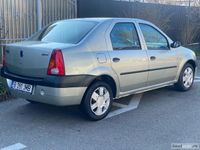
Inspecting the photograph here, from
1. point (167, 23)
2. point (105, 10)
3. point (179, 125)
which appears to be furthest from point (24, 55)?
point (167, 23)

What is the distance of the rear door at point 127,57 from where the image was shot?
5.39 meters

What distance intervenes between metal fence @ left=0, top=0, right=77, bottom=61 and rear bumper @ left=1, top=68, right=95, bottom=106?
13.9ft

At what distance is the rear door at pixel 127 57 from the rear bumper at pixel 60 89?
26.7 inches

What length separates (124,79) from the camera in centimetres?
551

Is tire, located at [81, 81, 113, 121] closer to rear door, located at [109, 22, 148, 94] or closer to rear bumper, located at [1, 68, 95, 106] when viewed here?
rear bumper, located at [1, 68, 95, 106]

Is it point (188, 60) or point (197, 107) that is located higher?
point (188, 60)

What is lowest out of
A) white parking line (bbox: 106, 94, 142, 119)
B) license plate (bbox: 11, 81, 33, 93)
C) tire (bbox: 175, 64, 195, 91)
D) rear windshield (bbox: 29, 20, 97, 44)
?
white parking line (bbox: 106, 94, 142, 119)

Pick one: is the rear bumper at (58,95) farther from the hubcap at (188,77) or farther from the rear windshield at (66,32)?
the hubcap at (188,77)

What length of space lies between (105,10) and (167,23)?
356 cm

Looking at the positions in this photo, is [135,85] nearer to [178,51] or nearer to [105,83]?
[105,83]

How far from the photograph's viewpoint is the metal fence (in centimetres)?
881

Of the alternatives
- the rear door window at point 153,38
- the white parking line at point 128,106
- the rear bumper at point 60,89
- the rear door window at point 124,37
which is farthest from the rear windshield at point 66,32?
the white parking line at point 128,106

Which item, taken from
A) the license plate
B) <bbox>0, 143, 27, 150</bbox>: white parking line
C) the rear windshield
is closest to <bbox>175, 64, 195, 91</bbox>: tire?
the rear windshield

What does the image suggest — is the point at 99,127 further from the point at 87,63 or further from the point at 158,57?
the point at 158,57
